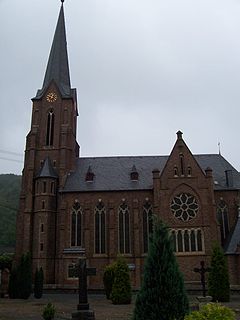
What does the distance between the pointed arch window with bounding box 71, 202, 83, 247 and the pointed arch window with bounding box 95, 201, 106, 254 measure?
1807 mm

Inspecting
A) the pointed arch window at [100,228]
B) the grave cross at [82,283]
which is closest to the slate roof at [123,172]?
the pointed arch window at [100,228]

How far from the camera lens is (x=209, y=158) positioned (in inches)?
1953

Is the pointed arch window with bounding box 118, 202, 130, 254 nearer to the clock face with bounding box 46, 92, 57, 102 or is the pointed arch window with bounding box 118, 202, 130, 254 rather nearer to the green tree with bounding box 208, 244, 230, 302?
the green tree with bounding box 208, 244, 230, 302

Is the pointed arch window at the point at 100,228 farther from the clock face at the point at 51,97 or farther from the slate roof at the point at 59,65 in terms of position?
the slate roof at the point at 59,65

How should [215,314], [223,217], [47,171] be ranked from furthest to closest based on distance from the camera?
[47,171] → [223,217] → [215,314]

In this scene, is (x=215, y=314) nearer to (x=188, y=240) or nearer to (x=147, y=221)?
(x=188, y=240)

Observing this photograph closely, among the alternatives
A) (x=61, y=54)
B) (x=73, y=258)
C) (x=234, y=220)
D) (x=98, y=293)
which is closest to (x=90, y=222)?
(x=73, y=258)

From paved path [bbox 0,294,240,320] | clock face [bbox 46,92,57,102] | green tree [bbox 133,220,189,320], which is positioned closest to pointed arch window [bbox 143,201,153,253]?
paved path [bbox 0,294,240,320]

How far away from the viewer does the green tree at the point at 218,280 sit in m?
29.5

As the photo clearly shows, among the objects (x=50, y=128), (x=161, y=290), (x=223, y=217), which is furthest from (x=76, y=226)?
(x=161, y=290)

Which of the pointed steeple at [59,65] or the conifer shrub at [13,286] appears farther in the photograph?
the pointed steeple at [59,65]

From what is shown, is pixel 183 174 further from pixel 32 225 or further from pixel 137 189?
pixel 32 225

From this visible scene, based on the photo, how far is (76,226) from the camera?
43500mm

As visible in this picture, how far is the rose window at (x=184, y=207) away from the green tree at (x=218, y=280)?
10900 millimetres
